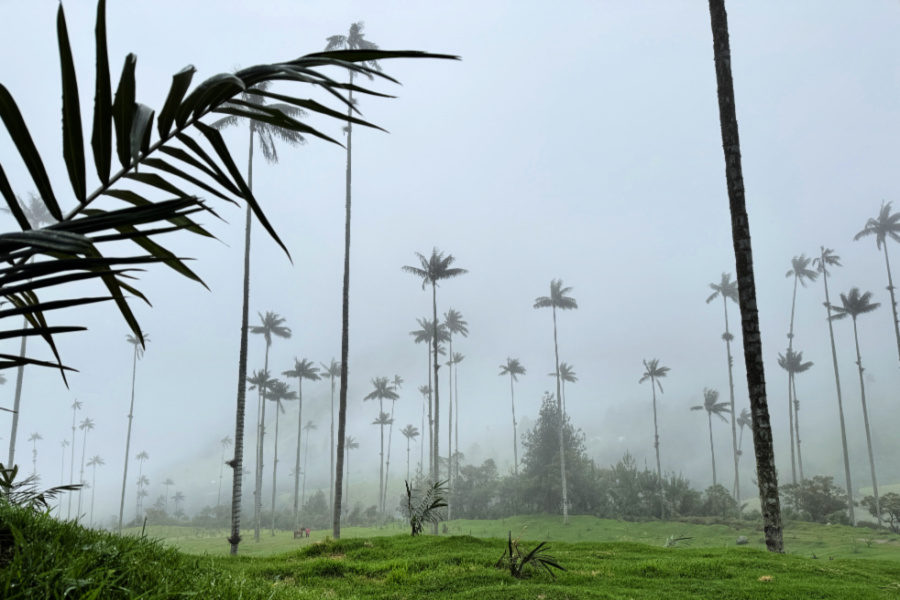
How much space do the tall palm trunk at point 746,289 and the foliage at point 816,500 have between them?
2871 centimetres

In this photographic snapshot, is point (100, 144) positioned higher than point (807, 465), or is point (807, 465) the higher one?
point (100, 144)

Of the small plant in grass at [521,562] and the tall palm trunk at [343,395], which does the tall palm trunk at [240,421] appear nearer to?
the tall palm trunk at [343,395]

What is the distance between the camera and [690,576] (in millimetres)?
6016

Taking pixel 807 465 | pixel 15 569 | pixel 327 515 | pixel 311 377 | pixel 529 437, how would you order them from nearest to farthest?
1. pixel 15 569
2. pixel 529 437
3. pixel 311 377
4. pixel 327 515
5. pixel 807 465

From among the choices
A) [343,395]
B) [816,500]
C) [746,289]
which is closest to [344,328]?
[343,395]

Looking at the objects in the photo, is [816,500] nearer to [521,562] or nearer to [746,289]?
[746,289]

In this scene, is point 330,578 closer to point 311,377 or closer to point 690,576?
point 690,576

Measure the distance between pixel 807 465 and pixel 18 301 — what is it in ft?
394

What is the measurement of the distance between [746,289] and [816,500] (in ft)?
98.3

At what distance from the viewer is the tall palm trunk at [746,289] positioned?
824cm

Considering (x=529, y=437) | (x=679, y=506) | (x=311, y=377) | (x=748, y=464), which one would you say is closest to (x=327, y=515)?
(x=311, y=377)

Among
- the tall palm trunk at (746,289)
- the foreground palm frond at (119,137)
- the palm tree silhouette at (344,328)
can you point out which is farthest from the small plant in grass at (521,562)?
the palm tree silhouette at (344,328)

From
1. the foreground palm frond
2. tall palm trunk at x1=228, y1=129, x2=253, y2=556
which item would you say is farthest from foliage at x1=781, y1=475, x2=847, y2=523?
the foreground palm frond

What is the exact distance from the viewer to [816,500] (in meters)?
31.1
